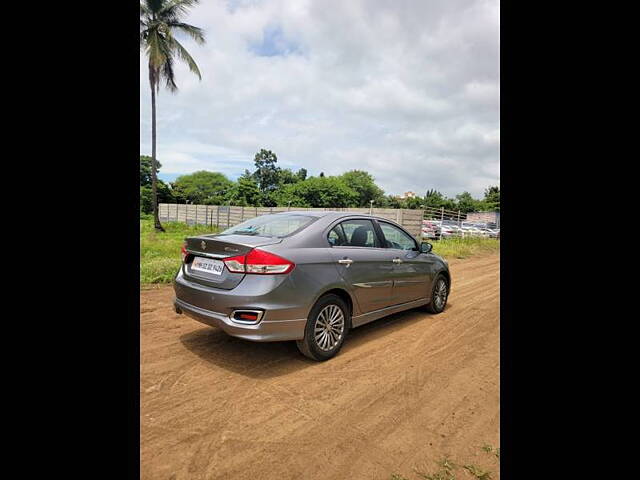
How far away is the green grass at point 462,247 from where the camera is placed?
44.9 ft

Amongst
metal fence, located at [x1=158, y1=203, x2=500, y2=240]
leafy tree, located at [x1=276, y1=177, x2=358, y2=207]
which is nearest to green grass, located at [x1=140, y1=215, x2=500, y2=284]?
metal fence, located at [x1=158, y1=203, x2=500, y2=240]

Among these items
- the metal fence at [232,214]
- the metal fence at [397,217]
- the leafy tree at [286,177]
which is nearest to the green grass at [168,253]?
the metal fence at [397,217]

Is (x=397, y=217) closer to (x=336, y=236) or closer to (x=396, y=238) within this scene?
(x=396, y=238)

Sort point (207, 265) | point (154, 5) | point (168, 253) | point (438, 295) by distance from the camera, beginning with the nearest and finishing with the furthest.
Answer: point (207, 265), point (438, 295), point (168, 253), point (154, 5)

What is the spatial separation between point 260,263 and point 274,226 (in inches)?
32.5

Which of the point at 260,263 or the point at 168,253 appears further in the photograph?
the point at 168,253

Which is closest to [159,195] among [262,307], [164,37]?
[164,37]

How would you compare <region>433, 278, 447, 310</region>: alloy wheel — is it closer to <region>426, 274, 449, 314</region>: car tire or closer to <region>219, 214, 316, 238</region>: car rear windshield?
<region>426, 274, 449, 314</region>: car tire

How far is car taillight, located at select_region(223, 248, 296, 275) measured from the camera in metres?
3.06

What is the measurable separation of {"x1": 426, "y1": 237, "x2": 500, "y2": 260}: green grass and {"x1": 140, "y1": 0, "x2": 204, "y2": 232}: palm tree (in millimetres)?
14618

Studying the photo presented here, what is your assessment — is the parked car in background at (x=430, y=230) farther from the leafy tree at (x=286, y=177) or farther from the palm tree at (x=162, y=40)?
the leafy tree at (x=286, y=177)

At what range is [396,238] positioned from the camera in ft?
15.4
